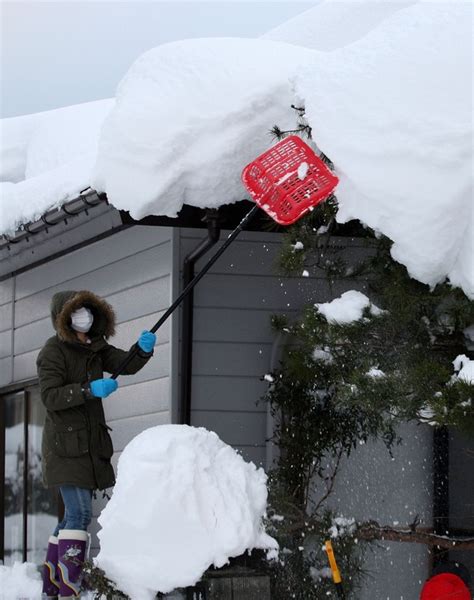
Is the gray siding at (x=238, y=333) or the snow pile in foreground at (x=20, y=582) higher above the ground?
the gray siding at (x=238, y=333)

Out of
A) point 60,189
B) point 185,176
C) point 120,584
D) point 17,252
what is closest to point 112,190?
point 185,176

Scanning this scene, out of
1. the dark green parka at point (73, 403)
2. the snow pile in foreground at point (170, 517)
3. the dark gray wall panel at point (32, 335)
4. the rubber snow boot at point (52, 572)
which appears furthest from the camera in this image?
the dark gray wall panel at point (32, 335)

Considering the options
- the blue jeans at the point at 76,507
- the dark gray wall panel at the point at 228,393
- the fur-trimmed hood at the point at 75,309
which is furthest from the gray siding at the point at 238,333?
the blue jeans at the point at 76,507

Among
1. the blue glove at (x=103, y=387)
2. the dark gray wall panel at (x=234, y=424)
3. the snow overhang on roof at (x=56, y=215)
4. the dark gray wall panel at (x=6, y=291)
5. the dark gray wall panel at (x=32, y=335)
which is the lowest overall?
the dark gray wall panel at (x=234, y=424)

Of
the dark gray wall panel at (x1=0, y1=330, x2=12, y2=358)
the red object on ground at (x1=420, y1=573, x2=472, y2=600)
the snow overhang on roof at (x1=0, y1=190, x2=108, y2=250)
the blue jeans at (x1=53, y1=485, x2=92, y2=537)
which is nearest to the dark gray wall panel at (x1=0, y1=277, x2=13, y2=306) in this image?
the dark gray wall panel at (x1=0, y1=330, x2=12, y2=358)

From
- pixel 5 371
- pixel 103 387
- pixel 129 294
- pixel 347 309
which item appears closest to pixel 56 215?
pixel 129 294

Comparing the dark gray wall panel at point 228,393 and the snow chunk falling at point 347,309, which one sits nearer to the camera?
the snow chunk falling at point 347,309

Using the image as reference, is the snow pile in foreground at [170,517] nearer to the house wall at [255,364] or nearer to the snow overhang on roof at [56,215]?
the house wall at [255,364]

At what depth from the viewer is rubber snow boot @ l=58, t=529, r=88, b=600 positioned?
5668 millimetres

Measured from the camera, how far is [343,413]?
6051 mm

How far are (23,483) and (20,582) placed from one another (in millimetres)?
1256

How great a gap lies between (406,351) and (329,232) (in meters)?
0.64

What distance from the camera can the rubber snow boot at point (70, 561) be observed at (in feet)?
18.6

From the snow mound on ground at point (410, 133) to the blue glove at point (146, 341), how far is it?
4.40 feet
